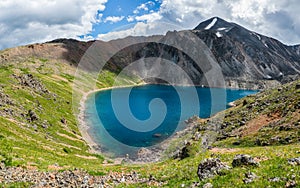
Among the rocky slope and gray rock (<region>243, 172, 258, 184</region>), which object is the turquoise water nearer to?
the rocky slope

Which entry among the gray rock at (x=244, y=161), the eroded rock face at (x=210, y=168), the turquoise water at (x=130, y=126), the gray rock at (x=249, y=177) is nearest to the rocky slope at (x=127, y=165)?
the gray rock at (x=249, y=177)

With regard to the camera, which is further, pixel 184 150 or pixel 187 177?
pixel 184 150

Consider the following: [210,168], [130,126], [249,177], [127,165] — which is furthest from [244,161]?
[130,126]

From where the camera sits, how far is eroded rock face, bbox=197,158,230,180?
20359 millimetres

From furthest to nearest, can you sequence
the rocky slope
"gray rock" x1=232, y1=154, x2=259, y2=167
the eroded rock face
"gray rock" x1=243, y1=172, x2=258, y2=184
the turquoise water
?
the turquoise water, the rocky slope, "gray rock" x1=232, y1=154, x2=259, y2=167, the eroded rock face, "gray rock" x1=243, y1=172, x2=258, y2=184

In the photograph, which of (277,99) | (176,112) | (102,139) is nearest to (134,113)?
(176,112)

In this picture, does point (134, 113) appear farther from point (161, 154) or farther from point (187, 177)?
point (187, 177)

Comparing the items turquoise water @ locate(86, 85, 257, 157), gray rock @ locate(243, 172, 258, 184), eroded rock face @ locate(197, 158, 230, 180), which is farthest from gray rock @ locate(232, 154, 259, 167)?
turquoise water @ locate(86, 85, 257, 157)

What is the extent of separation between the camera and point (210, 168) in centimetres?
2122

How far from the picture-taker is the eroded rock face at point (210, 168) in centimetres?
2036

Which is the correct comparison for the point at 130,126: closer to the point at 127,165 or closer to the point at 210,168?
the point at 127,165

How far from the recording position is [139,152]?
76.1 meters

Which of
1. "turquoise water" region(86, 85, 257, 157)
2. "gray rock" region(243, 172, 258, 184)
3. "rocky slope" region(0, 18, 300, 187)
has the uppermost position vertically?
"gray rock" region(243, 172, 258, 184)

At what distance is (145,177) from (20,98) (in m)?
69.6
